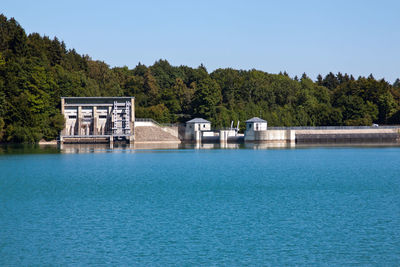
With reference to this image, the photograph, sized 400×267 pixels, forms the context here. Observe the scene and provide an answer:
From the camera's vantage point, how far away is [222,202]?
28.2 metres

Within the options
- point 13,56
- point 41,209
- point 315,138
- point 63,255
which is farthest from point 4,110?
point 63,255

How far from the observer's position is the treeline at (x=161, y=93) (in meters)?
85.6

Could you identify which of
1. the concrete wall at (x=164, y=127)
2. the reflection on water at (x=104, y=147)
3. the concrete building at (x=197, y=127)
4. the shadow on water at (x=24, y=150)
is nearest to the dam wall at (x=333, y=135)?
the reflection on water at (x=104, y=147)

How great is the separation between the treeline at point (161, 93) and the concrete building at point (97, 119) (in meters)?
2.67

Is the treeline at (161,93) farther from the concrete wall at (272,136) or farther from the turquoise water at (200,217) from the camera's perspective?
the turquoise water at (200,217)

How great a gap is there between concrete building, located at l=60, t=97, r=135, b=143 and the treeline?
2.67 meters

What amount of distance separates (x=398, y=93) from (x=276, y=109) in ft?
91.6

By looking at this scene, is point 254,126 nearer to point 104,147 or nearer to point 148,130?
point 148,130

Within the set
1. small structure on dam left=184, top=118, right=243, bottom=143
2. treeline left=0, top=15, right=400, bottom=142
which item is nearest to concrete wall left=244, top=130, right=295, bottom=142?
small structure on dam left=184, top=118, right=243, bottom=143

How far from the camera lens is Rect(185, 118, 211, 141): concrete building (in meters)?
102

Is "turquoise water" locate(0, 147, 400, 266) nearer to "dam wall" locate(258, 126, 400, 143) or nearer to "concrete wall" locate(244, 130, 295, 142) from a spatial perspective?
"concrete wall" locate(244, 130, 295, 142)

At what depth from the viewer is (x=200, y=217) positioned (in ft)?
79.4

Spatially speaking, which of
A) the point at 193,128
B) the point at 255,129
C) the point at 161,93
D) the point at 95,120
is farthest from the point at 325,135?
the point at 95,120

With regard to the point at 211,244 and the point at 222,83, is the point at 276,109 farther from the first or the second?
the point at 211,244
